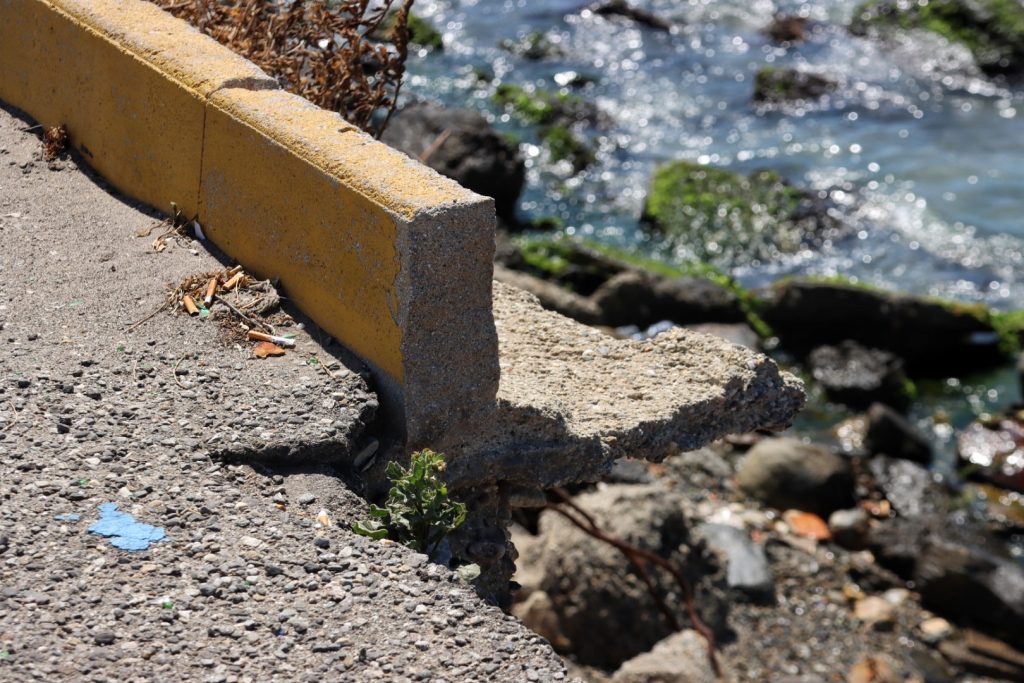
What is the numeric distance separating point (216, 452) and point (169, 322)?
0.64m

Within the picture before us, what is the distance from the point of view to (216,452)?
146 inches

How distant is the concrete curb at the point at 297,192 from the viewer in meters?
3.66

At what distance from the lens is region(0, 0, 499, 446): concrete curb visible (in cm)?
366

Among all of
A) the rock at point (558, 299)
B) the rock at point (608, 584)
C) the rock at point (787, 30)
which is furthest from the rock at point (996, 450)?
the rock at point (787, 30)

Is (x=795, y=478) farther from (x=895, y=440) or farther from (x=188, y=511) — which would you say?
(x=188, y=511)

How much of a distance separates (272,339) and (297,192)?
1.47ft

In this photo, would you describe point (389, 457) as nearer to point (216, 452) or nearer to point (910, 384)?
point (216, 452)

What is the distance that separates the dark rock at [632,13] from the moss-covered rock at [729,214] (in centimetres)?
428

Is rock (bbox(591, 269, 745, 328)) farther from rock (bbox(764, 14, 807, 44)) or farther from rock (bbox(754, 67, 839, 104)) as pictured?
rock (bbox(764, 14, 807, 44))

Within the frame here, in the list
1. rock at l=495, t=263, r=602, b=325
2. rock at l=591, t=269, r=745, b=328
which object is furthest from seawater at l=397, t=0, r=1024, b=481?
rock at l=495, t=263, r=602, b=325

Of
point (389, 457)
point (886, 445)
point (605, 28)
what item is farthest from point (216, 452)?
point (605, 28)

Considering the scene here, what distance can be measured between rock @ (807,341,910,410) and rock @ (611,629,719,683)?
16.2ft

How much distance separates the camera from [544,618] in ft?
25.5

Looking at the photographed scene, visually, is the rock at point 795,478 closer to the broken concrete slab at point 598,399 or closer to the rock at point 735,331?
the rock at point 735,331
